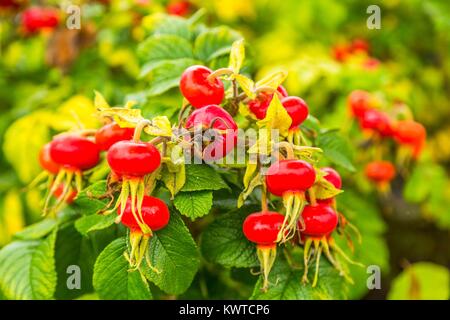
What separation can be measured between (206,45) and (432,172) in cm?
157

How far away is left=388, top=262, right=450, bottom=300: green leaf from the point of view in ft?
7.65

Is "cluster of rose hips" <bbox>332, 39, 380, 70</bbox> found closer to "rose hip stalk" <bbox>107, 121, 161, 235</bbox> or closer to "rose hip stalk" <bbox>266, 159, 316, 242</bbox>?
"rose hip stalk" <bbox>266, 159, 316, 242</bbox>

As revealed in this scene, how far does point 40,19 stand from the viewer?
2.45 metres

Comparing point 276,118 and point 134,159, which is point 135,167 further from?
point 276,118

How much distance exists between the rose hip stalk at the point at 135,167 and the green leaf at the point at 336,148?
0.53 meters

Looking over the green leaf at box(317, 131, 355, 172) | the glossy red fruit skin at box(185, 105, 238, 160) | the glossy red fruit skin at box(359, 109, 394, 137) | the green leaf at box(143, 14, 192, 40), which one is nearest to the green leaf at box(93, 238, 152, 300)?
the glossy red fruit skin at box(185, 105, 238, 160)

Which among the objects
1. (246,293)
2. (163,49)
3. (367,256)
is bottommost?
(367,256)

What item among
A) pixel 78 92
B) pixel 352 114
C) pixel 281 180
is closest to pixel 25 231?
pixel 281 180

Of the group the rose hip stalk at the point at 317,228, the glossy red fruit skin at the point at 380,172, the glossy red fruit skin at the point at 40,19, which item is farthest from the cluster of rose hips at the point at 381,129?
the glossy red fruit skin at the point at 40,19

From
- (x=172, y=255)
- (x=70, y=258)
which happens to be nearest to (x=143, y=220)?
(x=172, y=255)

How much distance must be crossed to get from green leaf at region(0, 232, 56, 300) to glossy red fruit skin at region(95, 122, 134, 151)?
0.30 m

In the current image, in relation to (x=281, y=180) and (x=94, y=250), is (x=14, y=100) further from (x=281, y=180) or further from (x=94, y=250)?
(x=281, y=180)

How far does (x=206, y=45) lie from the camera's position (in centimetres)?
150

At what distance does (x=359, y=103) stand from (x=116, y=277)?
4.08 ft
